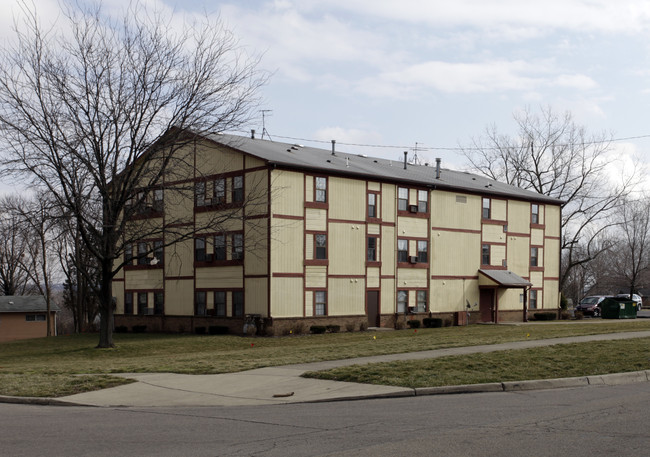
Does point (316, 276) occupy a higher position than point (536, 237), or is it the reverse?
point (536, 237)

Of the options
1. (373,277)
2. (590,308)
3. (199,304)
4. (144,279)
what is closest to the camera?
(199,304)

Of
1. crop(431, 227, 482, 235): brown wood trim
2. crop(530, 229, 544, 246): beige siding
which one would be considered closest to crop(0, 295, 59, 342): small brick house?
crop(431, 227, 482, 235): brown wood trim

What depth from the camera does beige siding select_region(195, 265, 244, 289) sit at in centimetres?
4130

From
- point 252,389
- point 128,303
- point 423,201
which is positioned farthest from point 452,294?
point 252,389

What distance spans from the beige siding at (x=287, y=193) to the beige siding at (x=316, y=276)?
3.07 metres

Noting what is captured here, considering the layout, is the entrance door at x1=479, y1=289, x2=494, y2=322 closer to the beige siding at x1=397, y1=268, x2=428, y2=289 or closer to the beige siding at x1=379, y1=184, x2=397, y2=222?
the beige siding at x1=397, y1=268, x2=428, y2=289

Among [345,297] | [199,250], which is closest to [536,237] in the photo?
[345,297]

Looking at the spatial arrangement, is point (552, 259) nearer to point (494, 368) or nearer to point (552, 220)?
point (552, 220)

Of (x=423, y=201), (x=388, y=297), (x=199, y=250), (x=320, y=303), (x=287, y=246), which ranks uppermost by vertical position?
(x=423, y=201)

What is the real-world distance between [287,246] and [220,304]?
5.46m

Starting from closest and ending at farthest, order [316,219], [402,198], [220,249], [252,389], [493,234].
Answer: [252,389] → [316,219] → [220,249] → [402,198] → [493,234]

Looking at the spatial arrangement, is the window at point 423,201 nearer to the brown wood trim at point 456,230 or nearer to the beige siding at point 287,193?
the brown wood trim at point 456,230

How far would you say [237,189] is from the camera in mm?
41375

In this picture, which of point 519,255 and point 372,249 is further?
point 519,255
